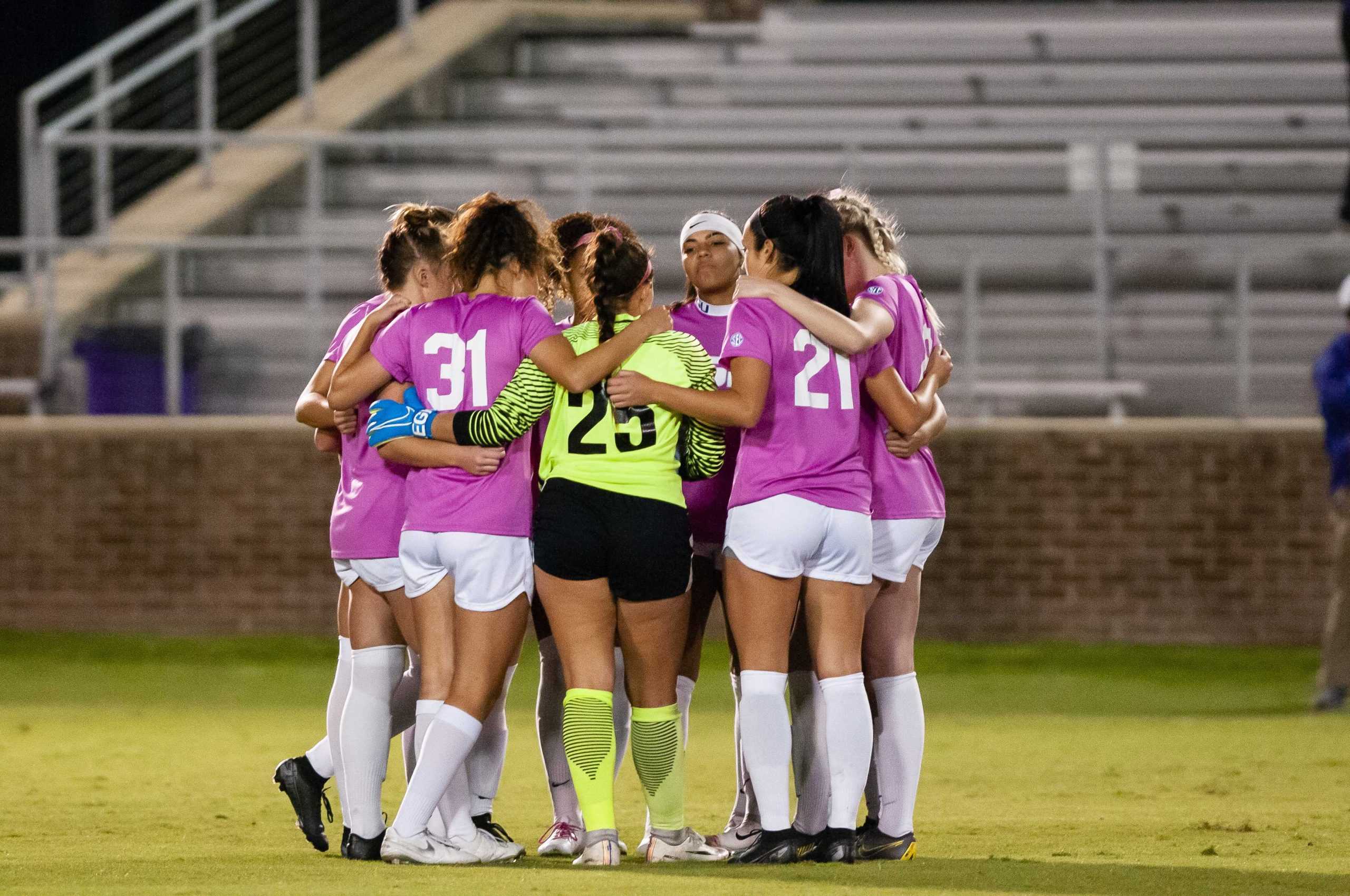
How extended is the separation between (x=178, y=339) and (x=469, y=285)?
7.53 m

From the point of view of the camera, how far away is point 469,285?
17.6ft

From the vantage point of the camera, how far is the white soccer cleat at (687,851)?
17.4ft

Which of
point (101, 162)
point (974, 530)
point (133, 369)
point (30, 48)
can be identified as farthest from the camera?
point (30, 48)

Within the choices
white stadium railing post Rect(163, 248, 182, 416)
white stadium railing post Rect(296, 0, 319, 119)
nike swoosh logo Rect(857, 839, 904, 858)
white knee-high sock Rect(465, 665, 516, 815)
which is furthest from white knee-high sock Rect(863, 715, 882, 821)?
white stadium railing post Rect(296, 0, 319, 119)

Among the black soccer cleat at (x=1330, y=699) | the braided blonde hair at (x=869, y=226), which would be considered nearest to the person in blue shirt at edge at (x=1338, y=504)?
the black soccer cleat at (x=1330, y=699)

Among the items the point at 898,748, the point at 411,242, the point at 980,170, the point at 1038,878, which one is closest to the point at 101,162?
the point at 980,170

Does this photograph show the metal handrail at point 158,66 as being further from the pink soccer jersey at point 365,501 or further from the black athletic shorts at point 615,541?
the black athletic shorts at point 615,541

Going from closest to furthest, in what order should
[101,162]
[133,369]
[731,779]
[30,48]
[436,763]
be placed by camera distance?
[436,763]
[731,779]
[133,369]
[101,162]
[30,48]

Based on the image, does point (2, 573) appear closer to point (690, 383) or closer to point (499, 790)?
point (499, 790)

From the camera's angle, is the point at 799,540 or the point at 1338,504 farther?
the point at 1338,504

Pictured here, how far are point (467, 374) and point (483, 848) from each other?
128 centimetres

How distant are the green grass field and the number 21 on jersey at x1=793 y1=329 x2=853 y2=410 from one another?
1.22 metres

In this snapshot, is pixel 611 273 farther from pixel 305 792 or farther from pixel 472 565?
pixel 305 792

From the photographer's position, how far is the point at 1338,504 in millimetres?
9266
